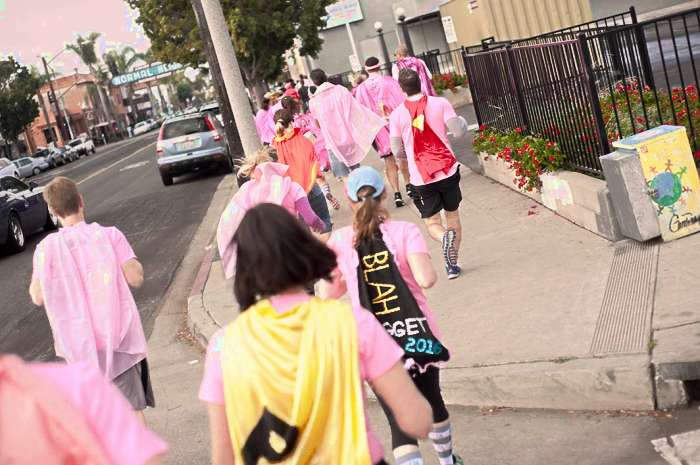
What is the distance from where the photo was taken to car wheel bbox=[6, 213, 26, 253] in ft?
63.6

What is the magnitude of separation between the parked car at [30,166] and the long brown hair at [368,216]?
187ft

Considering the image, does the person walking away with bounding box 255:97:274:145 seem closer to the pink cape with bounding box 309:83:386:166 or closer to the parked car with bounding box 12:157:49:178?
the pink cape with bounding box 309:83:386:166

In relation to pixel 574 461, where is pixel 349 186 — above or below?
above

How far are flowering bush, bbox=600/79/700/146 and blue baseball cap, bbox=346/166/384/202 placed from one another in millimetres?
5006

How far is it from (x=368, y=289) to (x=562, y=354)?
2089mm

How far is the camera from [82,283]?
579 centimetres

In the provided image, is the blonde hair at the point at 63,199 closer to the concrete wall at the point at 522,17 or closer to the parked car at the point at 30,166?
the concrete wall at the point at 522,17

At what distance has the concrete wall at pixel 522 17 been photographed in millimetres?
25250

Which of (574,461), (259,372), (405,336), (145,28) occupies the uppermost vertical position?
(145,28)

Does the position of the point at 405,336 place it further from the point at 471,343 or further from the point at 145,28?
the point at 145,28

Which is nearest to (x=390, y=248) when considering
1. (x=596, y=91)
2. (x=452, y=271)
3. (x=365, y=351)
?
(x=365, y=351)

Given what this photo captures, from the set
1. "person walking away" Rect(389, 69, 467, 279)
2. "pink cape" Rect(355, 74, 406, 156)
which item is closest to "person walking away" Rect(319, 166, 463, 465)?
"person walking away" Rect(389, 69, 467, 279)

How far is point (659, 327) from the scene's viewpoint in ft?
20.5

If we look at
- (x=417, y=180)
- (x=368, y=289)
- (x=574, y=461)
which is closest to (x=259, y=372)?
(x=368, y=289)
